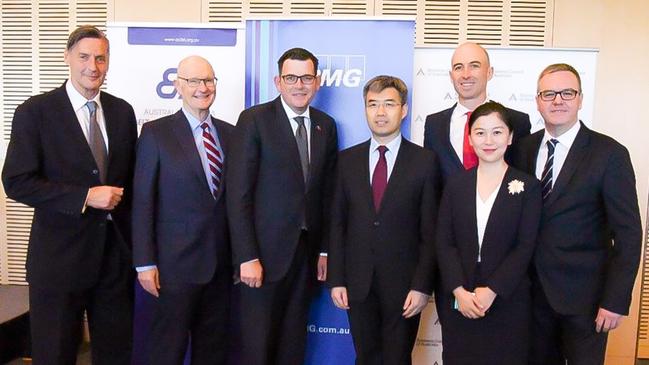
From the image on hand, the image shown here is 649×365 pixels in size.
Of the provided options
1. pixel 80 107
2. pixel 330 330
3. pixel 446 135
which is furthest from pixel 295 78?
pixel 330 330

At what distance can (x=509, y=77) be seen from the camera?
3.43 metres

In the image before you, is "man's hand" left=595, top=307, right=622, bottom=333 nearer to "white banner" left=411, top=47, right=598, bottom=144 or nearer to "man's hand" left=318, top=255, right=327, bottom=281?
"man's hand" left=318, top=255, right=327, bottom=281

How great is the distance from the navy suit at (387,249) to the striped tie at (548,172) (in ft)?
1.50

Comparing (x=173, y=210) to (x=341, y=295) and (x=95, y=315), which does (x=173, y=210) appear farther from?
(x=341, y=295)

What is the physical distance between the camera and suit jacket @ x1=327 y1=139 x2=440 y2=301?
2.26 meters

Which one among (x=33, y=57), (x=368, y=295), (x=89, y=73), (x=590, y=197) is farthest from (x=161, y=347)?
(x=33, y=57)

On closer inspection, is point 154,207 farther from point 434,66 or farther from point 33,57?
point 33,57

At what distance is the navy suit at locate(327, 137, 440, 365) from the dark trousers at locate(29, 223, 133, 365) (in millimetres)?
1039

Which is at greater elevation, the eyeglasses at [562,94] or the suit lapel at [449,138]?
the eyeglasses at [562,94]

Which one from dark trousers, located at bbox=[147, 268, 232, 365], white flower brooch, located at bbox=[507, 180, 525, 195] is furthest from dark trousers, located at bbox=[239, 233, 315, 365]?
white flower brooch, located at bbox=[507, 180, 525, 195]

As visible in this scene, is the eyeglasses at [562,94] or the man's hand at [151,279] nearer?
the eyeglasses at [562,94]

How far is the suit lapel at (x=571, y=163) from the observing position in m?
2.03

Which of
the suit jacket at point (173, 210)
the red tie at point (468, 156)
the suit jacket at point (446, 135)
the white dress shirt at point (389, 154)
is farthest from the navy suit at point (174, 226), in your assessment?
the red tie at point (468, 156)

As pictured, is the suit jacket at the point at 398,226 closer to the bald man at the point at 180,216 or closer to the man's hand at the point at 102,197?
the bald man at the point at 180,216
